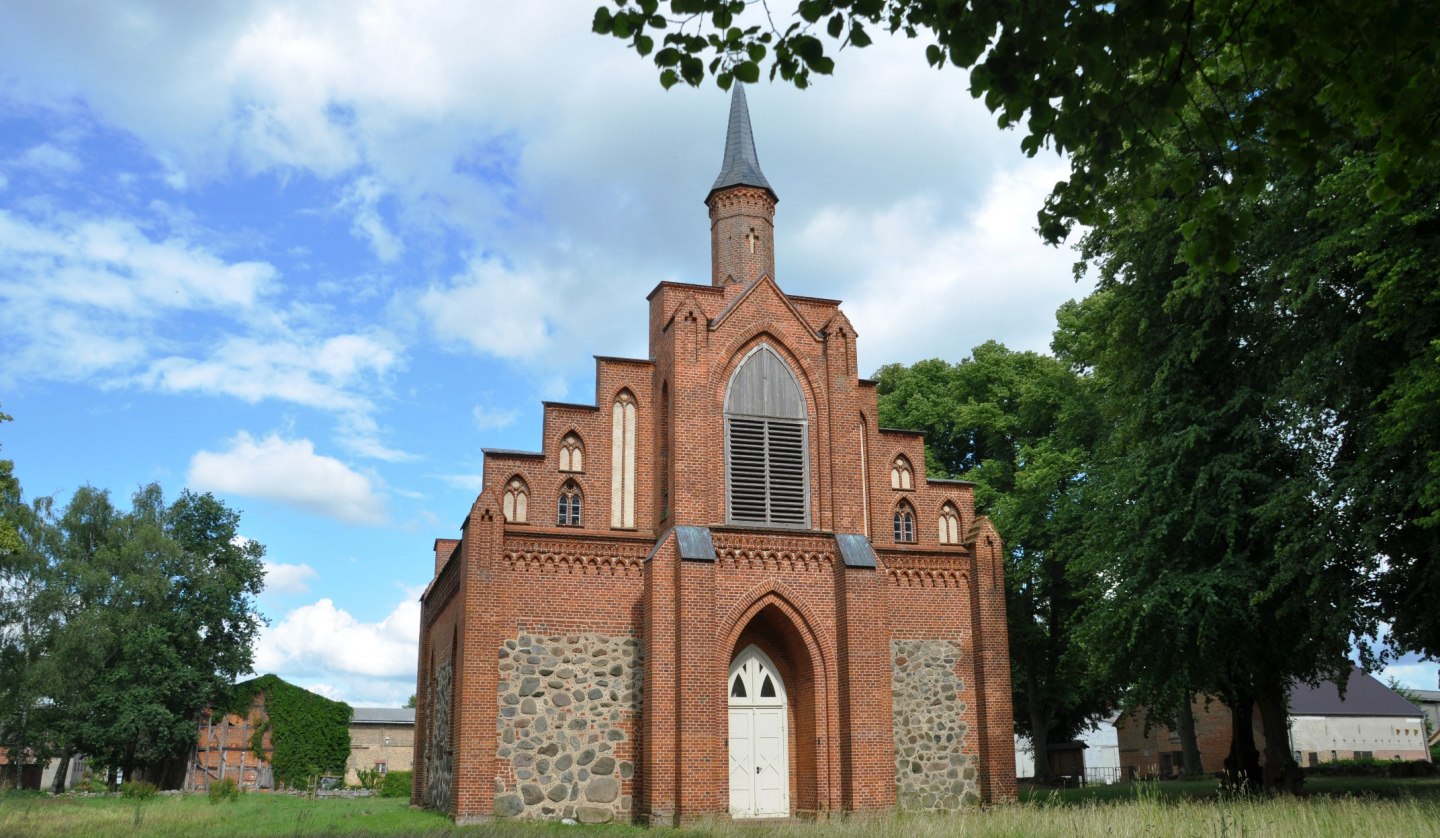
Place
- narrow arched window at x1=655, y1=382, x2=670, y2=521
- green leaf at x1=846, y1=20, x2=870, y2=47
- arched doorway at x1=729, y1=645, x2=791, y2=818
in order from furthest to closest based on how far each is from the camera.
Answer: narrow arched window at x1=655, y1=382, x2=670, y2=521 < arched doorway at x1=729, y1=645, x2=791, y2=818 < green leaf at x1=846, y1=20, x2=870, y2=47

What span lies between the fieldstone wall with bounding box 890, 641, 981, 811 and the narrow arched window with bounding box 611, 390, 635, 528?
237 inches

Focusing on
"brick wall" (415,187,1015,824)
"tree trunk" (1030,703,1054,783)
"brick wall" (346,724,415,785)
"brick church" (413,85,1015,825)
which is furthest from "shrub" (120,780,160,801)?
"brick wall" (346,724,415,785)

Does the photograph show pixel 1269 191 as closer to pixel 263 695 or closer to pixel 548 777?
pixel 548 777

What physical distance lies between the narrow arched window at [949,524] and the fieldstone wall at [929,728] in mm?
2230

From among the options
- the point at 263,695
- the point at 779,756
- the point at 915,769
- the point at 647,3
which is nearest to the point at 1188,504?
the point at 915,769

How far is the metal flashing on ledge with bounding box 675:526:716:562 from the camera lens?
20.4 meters

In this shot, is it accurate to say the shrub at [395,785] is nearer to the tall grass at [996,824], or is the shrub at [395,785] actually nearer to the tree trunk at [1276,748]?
the tall grass at [996,824]

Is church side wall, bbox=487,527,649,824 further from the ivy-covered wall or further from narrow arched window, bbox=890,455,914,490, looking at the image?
the ivy-covered wall

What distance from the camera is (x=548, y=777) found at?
19.9 metres

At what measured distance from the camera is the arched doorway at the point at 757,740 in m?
21.2

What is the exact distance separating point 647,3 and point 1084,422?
83.3ft

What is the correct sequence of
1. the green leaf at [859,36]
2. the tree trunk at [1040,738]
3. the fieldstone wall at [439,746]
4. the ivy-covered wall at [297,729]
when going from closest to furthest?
the green leaf at [859,36], the fieldstone wall at [439,746], the tree trunk at [1040,738], the ivy-covered wall at [297,729]

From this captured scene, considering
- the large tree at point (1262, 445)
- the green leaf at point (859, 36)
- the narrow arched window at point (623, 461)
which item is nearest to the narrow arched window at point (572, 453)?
the narrow arched window at point (623, 461)

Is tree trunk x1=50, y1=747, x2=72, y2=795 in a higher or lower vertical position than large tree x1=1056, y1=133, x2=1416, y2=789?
lower
